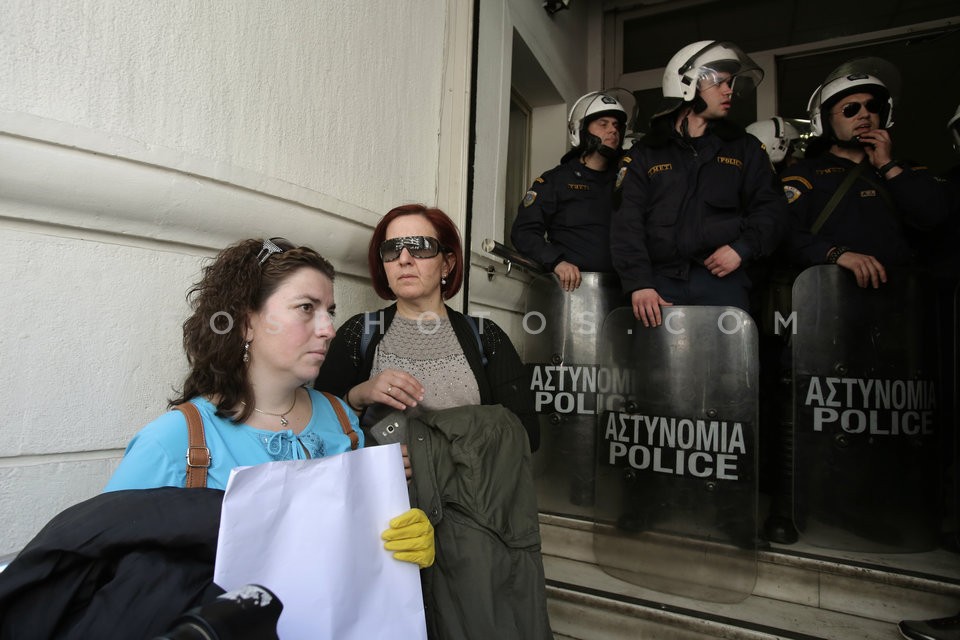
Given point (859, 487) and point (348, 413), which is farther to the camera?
point (859, 487)

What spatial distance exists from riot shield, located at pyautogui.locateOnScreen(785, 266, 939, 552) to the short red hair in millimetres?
1546

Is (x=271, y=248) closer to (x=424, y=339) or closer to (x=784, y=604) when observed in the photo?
(x=424, y=339)

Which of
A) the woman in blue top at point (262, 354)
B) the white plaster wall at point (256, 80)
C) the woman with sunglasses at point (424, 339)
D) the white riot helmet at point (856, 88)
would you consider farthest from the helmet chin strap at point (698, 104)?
the woman in blue top at point (262, 354)

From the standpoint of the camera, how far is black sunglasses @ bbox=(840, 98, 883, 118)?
284 centimetres

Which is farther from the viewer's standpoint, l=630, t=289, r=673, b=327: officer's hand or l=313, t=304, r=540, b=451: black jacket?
l=630, t=289, r=673, b=327: officer's hand

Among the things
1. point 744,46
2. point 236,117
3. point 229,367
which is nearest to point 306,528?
point 229,367

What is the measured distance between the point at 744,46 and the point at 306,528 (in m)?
6.42

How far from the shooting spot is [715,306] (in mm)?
2334

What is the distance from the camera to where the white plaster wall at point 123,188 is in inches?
44.1

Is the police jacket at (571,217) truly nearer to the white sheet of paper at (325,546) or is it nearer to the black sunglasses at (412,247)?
the black sunglasses at (412,247)

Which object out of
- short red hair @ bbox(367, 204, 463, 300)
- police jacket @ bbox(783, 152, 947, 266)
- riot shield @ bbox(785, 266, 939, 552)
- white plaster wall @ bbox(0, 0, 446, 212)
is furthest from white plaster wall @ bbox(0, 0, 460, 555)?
police jacket @ bbox(783, 152, 947, 266)

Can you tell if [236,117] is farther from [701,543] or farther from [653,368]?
[701,543]

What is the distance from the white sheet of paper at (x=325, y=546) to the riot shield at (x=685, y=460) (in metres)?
1.51

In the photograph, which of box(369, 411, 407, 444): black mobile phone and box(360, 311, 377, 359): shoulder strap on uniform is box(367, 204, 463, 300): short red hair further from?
box(369, 411, 407, 444): black mobile phone
